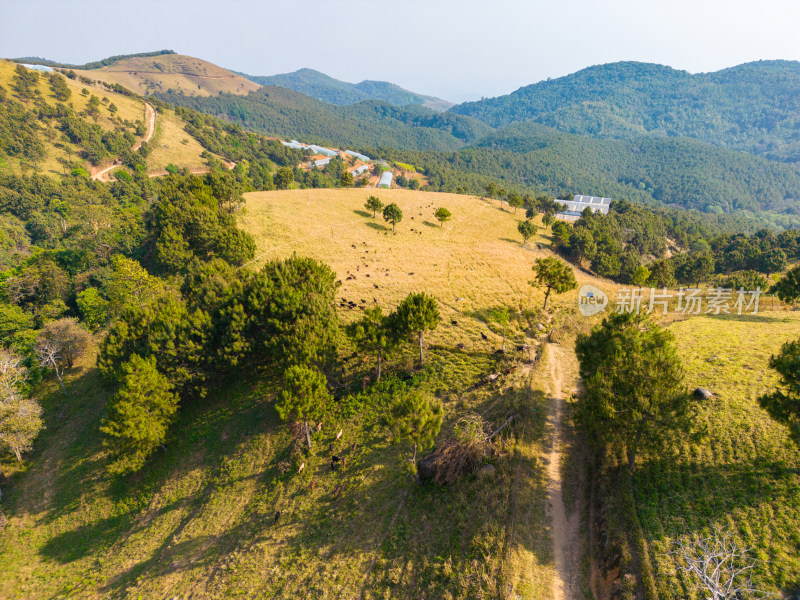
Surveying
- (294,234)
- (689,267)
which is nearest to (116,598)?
(294,234)

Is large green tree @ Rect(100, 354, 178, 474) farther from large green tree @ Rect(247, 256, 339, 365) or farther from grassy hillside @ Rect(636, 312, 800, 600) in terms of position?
grassy hillside @ Rect(636, 312, 800, 600)

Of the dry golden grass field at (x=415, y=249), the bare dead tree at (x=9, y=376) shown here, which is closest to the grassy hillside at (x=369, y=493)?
the dry golden grass field at (x=415, y=249)

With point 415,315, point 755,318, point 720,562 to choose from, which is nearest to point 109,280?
point 415,315

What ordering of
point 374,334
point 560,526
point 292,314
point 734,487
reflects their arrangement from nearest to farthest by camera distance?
point 734,487 → point 560,526 → point 374,334 → point 292,314

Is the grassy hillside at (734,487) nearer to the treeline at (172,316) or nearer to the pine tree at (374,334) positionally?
the treeline at (172,316)

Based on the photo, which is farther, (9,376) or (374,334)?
(9,376)

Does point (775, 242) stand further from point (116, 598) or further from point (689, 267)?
point (116, 598)

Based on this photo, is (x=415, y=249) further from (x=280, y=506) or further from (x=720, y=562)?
(x=720, y=562)
